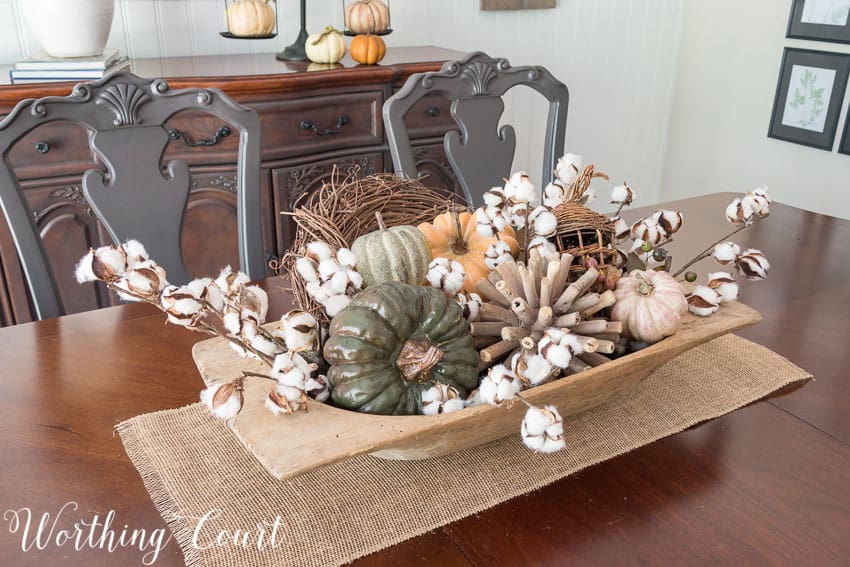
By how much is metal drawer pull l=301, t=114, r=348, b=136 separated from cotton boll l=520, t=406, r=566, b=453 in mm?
1687

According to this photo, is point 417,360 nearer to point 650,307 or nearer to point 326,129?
point 650,307

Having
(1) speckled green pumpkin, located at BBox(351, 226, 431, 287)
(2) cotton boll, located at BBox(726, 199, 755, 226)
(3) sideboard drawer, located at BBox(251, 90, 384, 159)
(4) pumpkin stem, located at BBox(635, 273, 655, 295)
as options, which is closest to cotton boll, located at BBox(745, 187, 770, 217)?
(2) cotton boll, located at BBox(726, 199, 755, 226)

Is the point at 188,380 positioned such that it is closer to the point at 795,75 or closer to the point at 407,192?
the point at 407,192

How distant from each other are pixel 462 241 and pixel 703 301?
313mm

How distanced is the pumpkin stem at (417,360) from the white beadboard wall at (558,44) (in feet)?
6.62

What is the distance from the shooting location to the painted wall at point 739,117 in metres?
3.07

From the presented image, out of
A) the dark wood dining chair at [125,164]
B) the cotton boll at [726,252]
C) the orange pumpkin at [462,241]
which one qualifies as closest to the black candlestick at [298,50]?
the dark wood dining chair at [125,164]

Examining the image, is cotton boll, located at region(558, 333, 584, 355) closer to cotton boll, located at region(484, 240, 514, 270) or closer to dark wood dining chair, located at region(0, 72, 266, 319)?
cotton boll, located at region(484, 240, 514, 270)

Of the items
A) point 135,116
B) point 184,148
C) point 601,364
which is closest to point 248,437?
point 601,364

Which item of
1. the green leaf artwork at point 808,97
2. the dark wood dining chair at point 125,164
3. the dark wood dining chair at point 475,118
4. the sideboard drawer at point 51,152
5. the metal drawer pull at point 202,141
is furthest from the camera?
the green leaf artwork at point 808,97

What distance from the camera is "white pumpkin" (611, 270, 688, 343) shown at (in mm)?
813

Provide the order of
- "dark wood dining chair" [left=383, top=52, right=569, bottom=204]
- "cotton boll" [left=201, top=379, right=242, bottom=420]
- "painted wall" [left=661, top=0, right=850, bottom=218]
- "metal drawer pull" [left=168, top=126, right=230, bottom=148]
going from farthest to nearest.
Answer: "painted wall" [left=661, top=0, right=850, bottom=218]
"metal drawer pull" [left=168, top=126, right=230, bottom=148]
"dark wood dining chair" [left=383, top=52, right=569, bottom=204]
"cotton boll" [left=201, top=379, right=242, bottom=420]

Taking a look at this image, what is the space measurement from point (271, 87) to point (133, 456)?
56.5 inches

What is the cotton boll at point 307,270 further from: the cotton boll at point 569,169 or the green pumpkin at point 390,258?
the cotton boll at point 569,169
